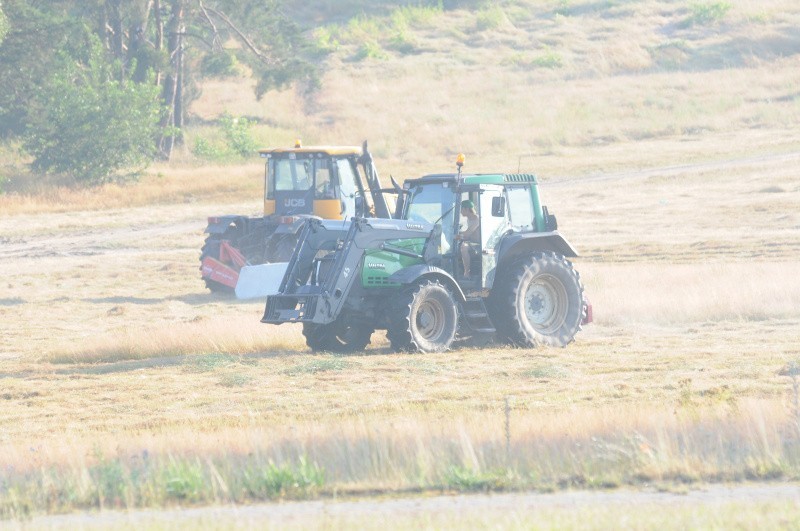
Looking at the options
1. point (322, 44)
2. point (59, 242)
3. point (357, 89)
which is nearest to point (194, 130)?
point (357, 89)

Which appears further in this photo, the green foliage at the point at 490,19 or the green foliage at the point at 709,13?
the green foliage at the point at 490,19

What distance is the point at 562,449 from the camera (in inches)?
368

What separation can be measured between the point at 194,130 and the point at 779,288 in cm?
3336

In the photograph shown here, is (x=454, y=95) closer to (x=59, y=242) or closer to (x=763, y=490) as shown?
(x=59, y=242)

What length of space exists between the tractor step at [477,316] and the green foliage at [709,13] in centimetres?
5269

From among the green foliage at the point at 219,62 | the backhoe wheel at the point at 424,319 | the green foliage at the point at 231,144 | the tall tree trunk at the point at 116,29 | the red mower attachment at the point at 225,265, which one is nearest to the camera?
the backhoe wheel at the point at 424,319

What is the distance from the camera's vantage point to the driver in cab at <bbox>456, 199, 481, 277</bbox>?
1559 centimetres

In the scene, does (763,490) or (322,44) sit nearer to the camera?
(763,490)

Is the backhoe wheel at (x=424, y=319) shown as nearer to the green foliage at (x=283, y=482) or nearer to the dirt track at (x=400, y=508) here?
the green foliage at (x=283, y=482)

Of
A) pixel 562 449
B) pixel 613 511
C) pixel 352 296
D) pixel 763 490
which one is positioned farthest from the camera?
pixel 352 296

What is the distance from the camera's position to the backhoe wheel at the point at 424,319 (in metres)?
14.8

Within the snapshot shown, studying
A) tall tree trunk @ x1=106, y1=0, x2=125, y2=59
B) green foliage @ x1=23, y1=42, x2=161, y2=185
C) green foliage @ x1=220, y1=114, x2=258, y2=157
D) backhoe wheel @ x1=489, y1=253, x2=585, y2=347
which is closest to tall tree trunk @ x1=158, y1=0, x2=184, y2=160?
tall tree trunk @ x1=106, y1=0, x2=125, y2=59

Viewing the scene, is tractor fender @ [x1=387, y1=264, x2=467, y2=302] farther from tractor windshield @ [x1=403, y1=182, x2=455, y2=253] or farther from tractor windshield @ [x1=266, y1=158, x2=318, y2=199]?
tractor windshield @ [x1=266, y1=158, x2=318, y2=199]

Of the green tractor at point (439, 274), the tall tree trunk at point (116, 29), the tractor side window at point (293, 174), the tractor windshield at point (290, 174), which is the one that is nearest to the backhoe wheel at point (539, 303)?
the green tractor at point (439, 274)
